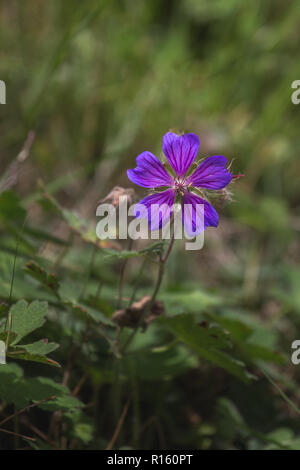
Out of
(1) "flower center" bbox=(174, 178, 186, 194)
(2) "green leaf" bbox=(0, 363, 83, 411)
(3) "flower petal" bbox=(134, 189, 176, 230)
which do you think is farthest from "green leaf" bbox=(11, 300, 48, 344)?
(1) "flower center" bbox=(174, 178, 186, 194)

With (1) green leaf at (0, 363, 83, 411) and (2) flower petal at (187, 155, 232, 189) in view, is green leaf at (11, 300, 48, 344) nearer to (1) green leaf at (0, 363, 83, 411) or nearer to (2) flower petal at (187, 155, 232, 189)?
(1) green leaf at (0, 363, 83, 411)

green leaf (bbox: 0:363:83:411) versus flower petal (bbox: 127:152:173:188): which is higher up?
flower petal (bbox: 127:152:173:188)

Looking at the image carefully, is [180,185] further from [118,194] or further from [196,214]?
[118,194]

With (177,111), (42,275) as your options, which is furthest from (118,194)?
(177,111)

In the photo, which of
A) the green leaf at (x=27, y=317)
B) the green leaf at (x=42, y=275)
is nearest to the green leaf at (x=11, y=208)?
the green leaf at (x=42, y=275)

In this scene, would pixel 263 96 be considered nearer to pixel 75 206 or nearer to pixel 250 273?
pixel 250 273

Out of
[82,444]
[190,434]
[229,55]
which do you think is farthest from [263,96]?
[82,444]

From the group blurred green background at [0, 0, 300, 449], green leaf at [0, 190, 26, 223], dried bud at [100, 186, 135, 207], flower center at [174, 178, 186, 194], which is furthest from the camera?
blurred green background at [0, 0, 300, 449]

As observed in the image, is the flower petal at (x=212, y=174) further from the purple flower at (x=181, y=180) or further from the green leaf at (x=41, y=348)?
the green leaf at (x=41, y=348)
